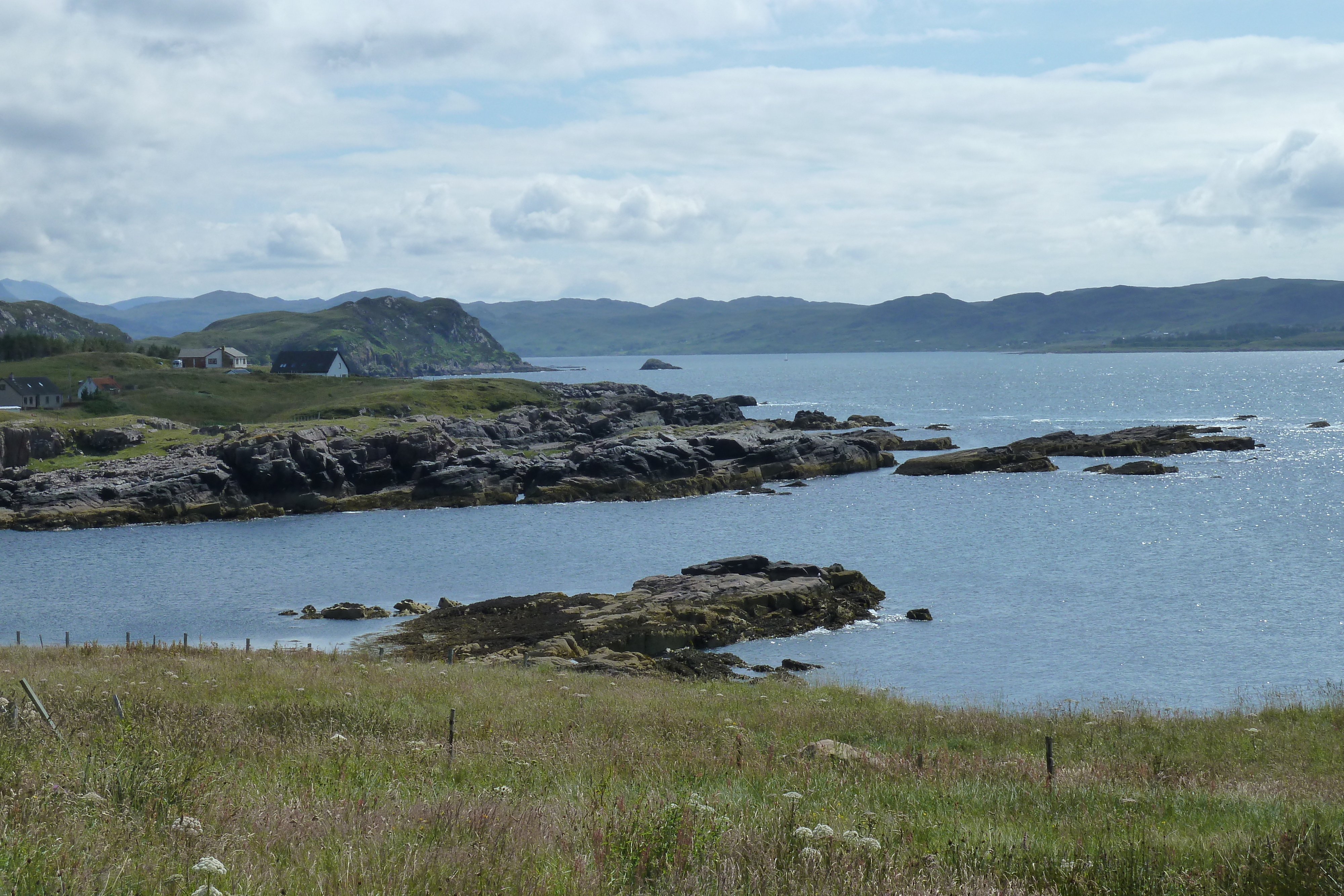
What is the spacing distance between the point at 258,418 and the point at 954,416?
3882 inches

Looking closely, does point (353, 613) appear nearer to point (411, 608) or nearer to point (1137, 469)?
point (411, 608)

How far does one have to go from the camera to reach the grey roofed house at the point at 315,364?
18000 cm

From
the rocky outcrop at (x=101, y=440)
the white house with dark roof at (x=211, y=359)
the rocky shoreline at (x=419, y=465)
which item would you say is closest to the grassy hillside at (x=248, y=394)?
the rocky shoreline at (x=419, y=465)

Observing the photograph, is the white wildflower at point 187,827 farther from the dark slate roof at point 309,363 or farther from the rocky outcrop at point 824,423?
the dark slate roof at point 309,363

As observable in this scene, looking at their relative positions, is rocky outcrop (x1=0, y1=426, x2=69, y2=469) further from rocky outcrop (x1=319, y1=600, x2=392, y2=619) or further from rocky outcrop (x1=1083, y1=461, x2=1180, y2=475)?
rocky outcrop (x1=1083, y1=461, x2=1180, y2=475)

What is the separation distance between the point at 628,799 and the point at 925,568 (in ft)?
149

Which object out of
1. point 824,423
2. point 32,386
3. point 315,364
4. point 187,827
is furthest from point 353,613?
point 315,364

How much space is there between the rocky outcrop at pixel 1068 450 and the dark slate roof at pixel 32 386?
96586 millimetres

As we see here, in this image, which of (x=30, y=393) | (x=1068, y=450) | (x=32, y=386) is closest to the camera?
(x=1068, y=450)

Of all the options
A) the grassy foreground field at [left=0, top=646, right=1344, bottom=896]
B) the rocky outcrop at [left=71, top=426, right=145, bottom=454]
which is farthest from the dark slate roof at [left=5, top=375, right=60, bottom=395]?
the grassy foreground field at [left=0, top=646, right=1344, bottom=896]

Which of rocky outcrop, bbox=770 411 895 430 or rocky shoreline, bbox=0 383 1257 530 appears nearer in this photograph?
rocky shoreline, bbox=0 383 1257 530

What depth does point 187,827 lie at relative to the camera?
24.6 ft

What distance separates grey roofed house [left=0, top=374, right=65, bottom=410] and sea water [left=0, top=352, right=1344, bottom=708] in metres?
49.8

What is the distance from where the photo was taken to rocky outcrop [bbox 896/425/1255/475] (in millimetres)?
92438
